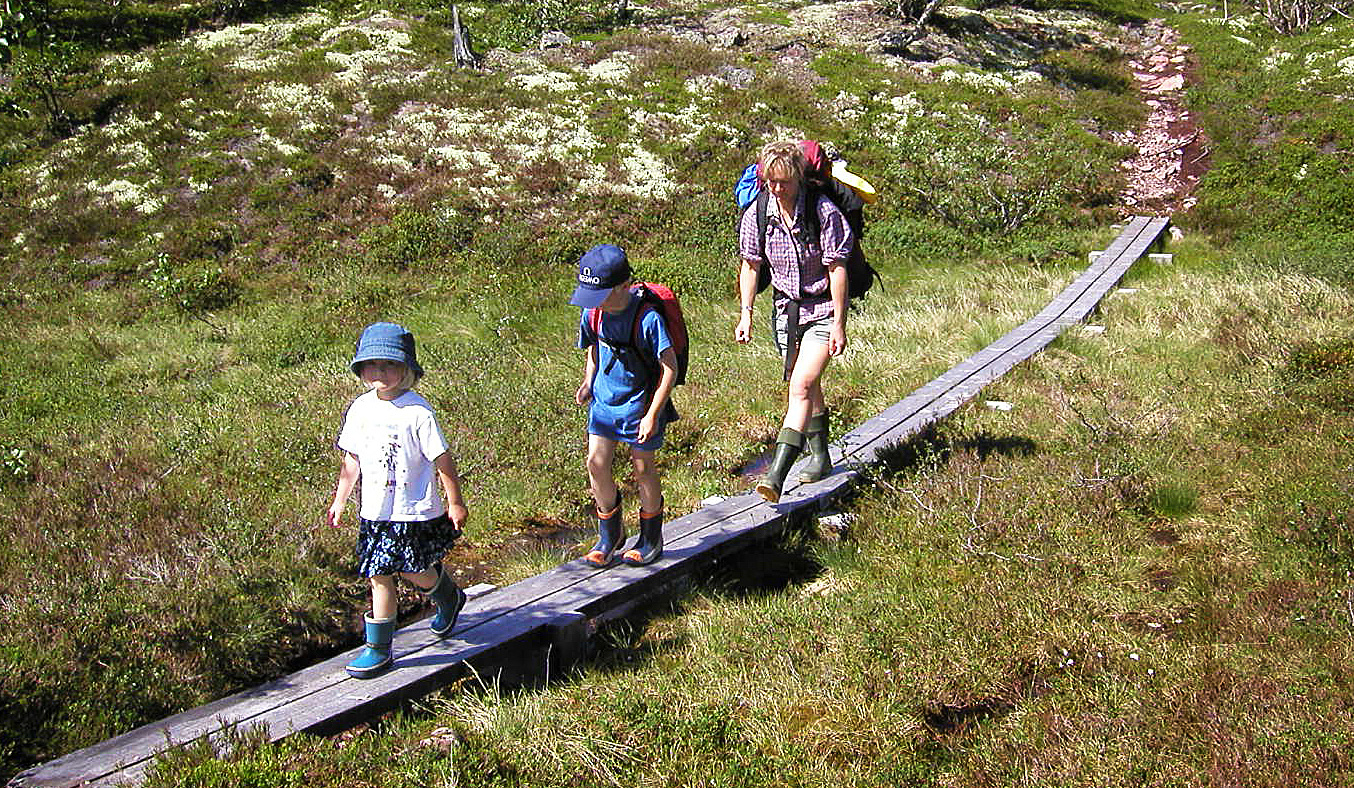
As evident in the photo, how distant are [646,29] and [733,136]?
907cm

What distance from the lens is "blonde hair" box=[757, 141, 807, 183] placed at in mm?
5844

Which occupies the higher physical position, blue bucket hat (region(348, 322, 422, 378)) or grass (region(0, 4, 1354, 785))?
blue bucket hat (region(348, 322, 422, 378))

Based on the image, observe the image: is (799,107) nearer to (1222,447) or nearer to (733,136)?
(733,136)

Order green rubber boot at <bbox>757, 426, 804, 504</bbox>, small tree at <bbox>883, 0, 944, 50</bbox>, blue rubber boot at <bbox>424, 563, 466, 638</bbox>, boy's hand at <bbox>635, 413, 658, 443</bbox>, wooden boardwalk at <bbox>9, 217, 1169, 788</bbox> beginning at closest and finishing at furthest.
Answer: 1. wooden boardwalk at <bbox>9, 217, 1169, 788</bbox>
2. blue rubber boot at <bbox>424, 563, 466, 638</bbox>
3. boy's hand at <bbox>635, 413, 658, 443</bbox>
4. green rubber boot at <bbox>757, 426, 804, 504</bbox>
5. small tree at <bbox>883, 0, 944, 50</bbox>

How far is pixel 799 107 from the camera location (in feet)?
74.9

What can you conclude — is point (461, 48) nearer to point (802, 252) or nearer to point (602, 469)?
point (802, 252)

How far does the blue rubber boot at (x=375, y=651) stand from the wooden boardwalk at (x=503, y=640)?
0.04 m

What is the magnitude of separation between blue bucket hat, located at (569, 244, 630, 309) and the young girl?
3.18 feet

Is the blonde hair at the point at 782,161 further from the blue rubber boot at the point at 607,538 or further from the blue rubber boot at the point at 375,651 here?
the blue rubber boot at the point at 375,651

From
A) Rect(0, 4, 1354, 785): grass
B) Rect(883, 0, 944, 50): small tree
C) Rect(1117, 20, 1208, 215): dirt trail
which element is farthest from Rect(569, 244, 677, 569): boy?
Rect(883, 0, 944, 50): small tree

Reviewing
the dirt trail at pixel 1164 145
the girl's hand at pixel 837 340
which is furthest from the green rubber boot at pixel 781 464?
the dirt trail at pixel 1164 145

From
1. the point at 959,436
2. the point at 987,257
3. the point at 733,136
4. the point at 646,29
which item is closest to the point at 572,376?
the point at 959,436

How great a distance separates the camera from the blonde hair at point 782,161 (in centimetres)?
584

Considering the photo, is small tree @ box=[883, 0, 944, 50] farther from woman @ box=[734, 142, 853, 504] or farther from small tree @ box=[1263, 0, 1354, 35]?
woman @ box=[734, 142, 853, 504]
